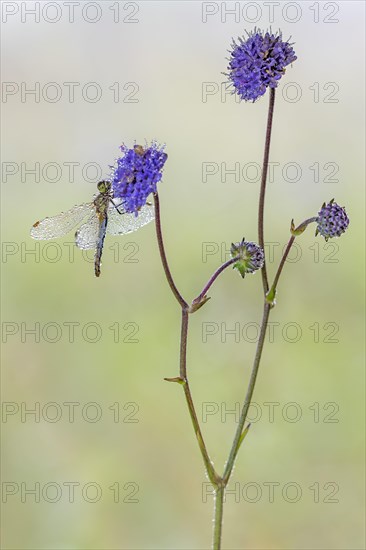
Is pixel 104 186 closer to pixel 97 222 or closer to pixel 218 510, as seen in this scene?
pixel 97 222

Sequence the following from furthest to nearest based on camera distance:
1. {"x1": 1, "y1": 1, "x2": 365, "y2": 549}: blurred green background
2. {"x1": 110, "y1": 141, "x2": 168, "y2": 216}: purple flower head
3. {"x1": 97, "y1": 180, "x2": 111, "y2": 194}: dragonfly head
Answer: {"x1": 1, "y1": 1, "x2": 365, "y2": 549}: blurred green background → {"x1": 97, "y1": 180, "x2": 111, "y2": 194}: dragonfly head → {"x1": 110, "y1": 141, "x2": 168, "y2": 216}: purple flower head

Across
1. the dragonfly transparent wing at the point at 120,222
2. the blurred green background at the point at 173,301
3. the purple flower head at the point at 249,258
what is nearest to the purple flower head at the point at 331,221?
the purple flower head at the point at 249,258

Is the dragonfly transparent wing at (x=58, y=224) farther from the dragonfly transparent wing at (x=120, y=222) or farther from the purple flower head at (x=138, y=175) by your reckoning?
the purple flower head at (x=138, y=175)

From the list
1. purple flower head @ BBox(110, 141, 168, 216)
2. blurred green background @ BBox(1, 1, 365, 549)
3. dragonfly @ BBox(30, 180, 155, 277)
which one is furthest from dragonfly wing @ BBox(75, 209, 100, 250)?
blurred green background @ BBox(1, 1, 365, 549)

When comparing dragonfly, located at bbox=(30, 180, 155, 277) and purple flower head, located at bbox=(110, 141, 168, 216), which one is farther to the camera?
dragonfly, located at bbox=(30, 180, 155, 277)

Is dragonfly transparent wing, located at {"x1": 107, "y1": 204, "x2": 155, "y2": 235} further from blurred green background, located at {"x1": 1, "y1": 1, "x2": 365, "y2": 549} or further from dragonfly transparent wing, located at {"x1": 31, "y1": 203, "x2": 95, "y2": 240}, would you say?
blurred green background, located at {"x1": 1, "y1": 1, "x2": 365, "y2": 549}

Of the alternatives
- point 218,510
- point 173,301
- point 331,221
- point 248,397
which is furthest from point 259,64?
point 173,301
